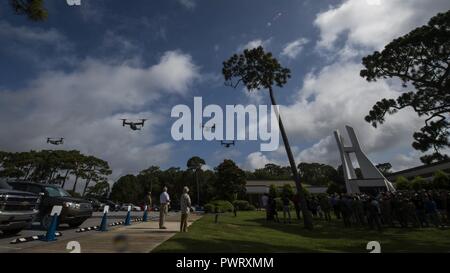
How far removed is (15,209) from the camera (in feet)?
28.6

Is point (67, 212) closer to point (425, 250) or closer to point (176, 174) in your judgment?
point (425, 250)

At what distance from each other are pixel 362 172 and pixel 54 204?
150 feet

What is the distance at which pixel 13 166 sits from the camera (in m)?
53.2

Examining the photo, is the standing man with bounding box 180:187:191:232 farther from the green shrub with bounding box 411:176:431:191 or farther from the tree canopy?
the green shrub with bounding box 411:176:431:191

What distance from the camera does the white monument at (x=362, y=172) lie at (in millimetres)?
41031

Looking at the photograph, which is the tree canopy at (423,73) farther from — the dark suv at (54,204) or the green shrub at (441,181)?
the dark suv at (54,204)

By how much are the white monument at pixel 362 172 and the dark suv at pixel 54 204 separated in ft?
126

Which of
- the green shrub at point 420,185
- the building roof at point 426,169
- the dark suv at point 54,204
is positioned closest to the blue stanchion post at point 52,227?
the dark suv at point 54,204

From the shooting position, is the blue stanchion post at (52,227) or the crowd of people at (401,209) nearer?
the blue stanchion post at (52,227)

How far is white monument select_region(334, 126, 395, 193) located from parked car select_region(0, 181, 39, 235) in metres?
40.5

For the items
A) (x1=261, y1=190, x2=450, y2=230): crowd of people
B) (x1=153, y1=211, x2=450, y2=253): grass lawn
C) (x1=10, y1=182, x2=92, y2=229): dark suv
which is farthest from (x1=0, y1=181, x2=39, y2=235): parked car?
(x1=261, y1=190, x2=450, y2=230): crowd of people
